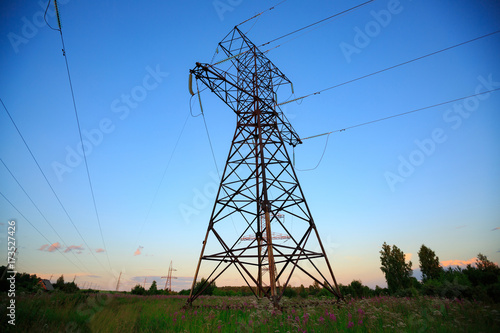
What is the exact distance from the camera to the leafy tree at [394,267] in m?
34.5

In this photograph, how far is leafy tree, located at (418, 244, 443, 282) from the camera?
125 feet

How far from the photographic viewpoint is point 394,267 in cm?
3706

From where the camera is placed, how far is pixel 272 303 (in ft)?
23.3

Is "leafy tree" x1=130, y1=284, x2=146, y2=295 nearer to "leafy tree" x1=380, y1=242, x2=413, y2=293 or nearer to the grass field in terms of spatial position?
the grass field

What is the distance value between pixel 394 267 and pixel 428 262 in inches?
313

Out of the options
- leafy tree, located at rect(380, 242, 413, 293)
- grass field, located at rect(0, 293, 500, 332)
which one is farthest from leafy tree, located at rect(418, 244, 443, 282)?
grass field, located at rect(0, 293, 500, 332)

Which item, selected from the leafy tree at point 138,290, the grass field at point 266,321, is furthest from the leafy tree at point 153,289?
→ the grass field at point 266,321

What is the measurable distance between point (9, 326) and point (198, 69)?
9.58m

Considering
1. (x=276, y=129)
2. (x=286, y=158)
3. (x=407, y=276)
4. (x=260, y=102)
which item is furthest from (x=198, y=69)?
(x=407, y=276)

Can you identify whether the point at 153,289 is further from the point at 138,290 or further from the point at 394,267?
the point at 394,267

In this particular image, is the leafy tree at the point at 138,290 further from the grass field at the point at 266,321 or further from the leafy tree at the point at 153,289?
the grass field at the point at 266,321

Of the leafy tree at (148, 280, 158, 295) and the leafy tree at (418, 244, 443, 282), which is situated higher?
the leafy tree at (418, 244, 443, 282)

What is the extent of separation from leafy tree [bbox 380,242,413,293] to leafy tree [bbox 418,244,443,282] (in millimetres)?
4247

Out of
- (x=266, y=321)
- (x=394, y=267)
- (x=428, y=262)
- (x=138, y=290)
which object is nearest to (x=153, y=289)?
(x=138, y=290)
